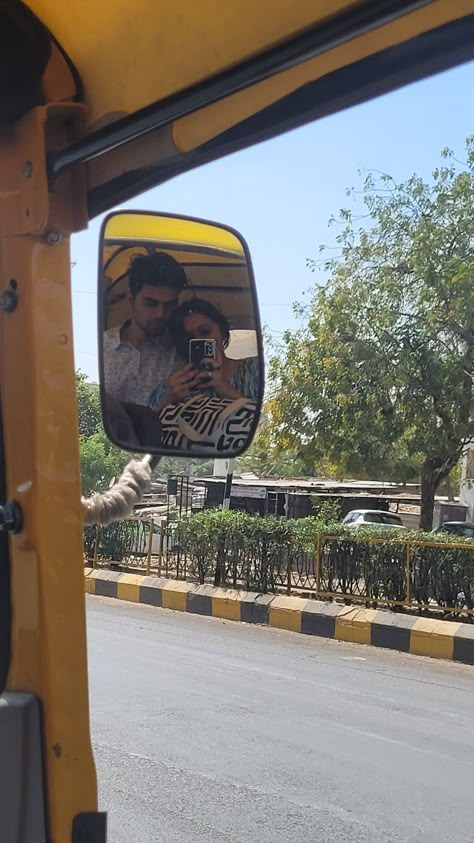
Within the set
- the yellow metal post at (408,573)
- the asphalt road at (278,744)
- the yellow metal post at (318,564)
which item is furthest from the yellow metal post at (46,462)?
the yellow metal post at (318,564)

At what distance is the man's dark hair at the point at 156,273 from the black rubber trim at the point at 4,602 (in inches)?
13.1

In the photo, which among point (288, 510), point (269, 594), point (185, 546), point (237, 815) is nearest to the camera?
point (237, 815)

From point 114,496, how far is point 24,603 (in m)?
0.24

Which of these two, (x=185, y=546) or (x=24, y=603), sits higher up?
(x=24, y=603)

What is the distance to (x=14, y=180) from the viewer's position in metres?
1.50

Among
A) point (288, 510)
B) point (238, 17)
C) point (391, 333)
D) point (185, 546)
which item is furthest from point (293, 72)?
point (288, 510)

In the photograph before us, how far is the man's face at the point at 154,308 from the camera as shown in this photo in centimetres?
150

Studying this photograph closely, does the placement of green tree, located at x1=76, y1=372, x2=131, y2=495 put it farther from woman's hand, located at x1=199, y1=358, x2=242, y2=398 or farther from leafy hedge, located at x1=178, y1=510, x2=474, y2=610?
leafy hedge, located at x1=178, y1=510, x2=474, y2=610

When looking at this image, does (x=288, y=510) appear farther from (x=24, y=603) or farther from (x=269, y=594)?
(x=24, y=603)

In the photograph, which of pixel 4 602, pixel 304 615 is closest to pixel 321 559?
pixel 304 615

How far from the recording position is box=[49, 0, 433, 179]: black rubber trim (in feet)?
3.59

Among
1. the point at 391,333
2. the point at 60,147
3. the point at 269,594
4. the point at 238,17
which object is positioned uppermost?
the point at 391,333

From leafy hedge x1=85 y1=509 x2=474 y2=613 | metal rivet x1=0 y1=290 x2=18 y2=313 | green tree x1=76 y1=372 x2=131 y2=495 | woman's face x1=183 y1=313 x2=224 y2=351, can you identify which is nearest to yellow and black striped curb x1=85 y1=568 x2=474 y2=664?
leafy hedge x1=85 y1=509 x2=474 y2=613

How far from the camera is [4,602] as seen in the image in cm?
156
